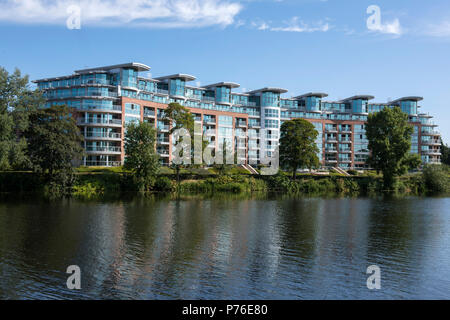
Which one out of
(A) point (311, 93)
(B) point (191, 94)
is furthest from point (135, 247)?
(A) point (311, 93)

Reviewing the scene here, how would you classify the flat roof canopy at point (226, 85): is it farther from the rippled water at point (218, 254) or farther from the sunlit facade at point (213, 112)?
the rippled water at point (218, 254)

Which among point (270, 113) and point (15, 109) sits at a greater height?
point (270, 113)

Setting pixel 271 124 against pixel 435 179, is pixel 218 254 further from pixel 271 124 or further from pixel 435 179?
pixel 271 124

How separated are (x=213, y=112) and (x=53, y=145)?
54756mm

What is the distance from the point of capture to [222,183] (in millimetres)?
82438

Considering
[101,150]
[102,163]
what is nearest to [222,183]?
[102,163]

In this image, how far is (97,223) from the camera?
36.9 metres

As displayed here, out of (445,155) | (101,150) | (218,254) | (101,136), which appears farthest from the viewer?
(445,155)

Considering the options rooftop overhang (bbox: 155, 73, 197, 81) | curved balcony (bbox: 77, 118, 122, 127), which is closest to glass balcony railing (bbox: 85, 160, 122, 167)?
curved balcony (bbox: 77, 118, 122, 127)

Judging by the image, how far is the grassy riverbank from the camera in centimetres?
6881

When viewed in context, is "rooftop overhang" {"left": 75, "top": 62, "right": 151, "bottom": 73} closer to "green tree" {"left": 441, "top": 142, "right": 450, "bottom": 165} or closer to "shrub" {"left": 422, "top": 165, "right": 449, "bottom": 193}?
"shrub" {"left": 422, "top": 165, "right": 449, "bottom": 193}
